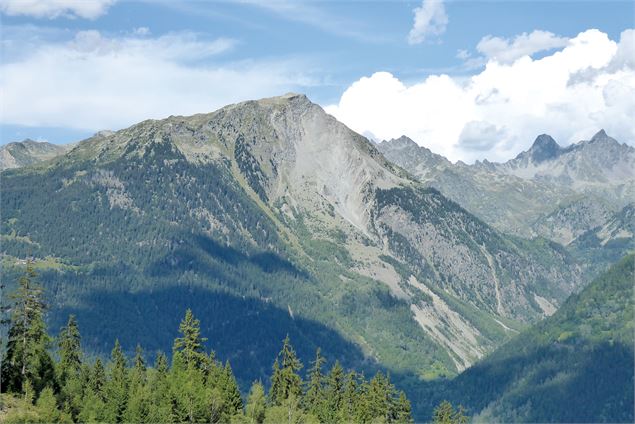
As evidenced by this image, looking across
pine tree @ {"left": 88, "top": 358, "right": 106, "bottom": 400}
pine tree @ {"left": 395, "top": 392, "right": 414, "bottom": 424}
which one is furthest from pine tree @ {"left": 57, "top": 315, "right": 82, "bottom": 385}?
pine tree @ {"left": 395, "top": 392, "right": 414, "bottom": 424}

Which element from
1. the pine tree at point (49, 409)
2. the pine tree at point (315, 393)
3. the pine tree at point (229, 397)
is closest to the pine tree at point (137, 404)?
the pine tree at point (229, 397)

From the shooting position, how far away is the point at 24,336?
107750 millimetres

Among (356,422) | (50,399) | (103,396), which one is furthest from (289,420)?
(50,399)

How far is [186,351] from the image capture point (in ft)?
433

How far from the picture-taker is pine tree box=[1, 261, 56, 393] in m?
108

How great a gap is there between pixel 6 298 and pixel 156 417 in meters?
24.4

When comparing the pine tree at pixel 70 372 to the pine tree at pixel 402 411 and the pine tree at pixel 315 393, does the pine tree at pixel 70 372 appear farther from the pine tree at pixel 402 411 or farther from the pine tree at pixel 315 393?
the pine tree at pixel 402 411

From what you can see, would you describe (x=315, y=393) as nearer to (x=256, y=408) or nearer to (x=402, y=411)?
(x=402, y=411)

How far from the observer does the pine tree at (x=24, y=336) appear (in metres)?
108

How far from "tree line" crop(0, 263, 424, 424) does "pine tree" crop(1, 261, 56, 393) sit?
113 mm

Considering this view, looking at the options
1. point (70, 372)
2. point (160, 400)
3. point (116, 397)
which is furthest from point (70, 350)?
point (160, 400)

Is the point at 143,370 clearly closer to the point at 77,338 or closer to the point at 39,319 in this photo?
the point at 77,338

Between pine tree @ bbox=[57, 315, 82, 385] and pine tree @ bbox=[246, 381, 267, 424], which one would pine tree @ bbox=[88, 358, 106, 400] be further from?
pine tree @ bbox=[246, 381, 267, 424]

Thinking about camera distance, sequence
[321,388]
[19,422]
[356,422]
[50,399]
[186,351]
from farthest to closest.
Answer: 1. [321,388]
2. [356,422]
3. [186,351]
4. [50,399]
5. [19,422]
